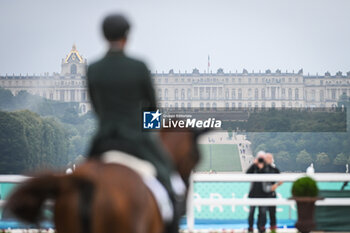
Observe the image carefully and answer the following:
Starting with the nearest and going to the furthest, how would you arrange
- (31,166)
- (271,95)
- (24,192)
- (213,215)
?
(24,192) → (213,215) → (31,166) → (271,95)

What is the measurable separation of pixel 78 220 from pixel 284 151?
77.0m

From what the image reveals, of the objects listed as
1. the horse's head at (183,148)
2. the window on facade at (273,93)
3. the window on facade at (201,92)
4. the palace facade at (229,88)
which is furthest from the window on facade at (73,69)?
→ the horse's head at (183,148)

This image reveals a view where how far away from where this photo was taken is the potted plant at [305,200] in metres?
7.59

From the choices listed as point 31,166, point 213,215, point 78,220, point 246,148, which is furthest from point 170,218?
point 246,148

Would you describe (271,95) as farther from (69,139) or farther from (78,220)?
(78,220)

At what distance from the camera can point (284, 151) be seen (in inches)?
3127

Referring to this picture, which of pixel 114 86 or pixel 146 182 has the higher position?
pixel 114 86

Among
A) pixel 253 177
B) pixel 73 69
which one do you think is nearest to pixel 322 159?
pixel 73 69

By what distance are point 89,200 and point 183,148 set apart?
4.85ft

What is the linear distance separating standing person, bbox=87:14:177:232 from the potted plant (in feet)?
13.0

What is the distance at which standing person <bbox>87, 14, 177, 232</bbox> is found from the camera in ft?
12.1

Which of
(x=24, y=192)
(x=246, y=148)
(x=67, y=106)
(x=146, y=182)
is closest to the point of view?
(x=24, y=192)

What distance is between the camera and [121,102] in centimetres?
371

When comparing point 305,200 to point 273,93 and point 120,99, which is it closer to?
point 120,99
